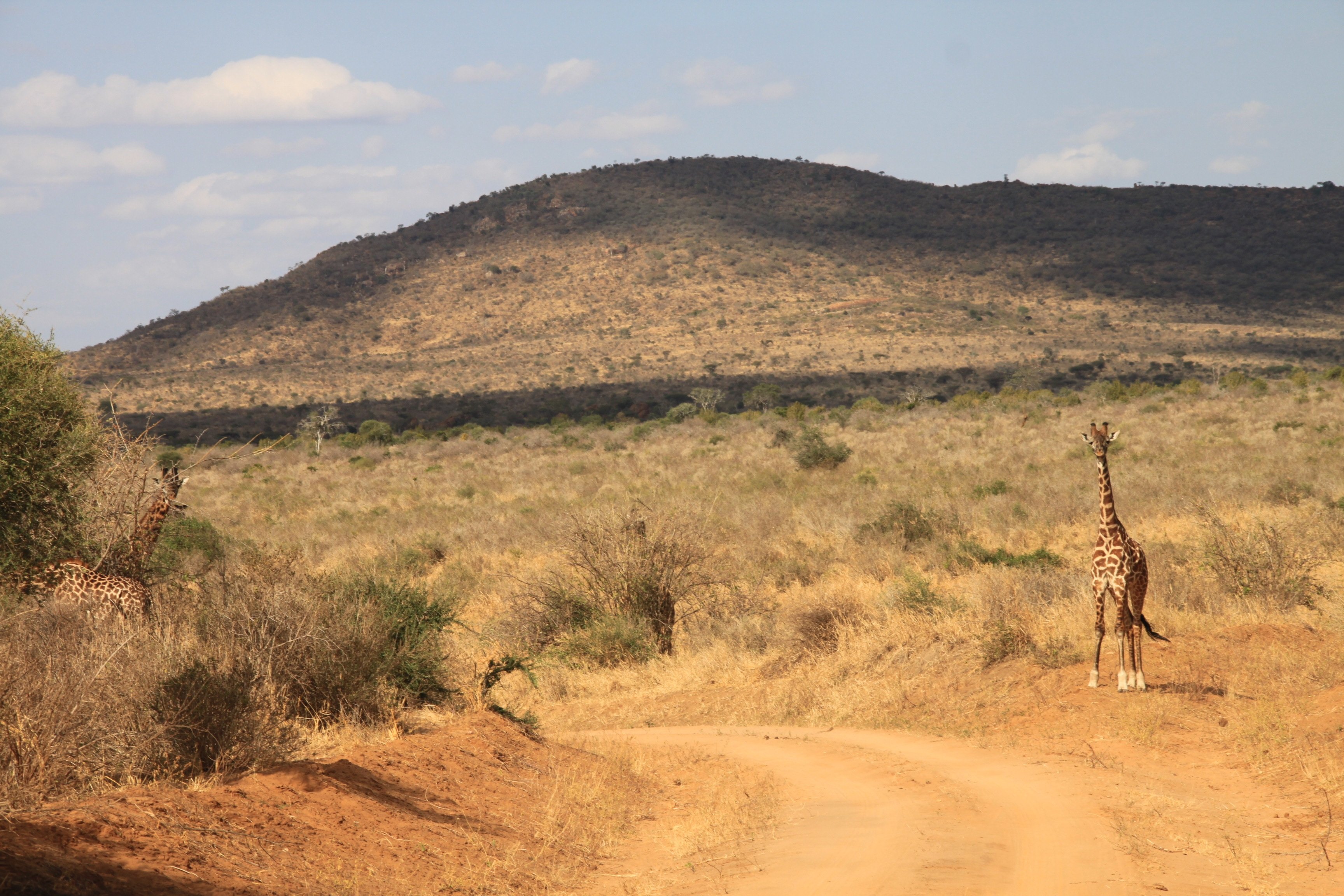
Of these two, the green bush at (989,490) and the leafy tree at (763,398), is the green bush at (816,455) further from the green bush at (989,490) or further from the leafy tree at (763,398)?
the leafy tree at (763,398)

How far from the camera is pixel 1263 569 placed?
44.2ft

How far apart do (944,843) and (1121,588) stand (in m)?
4.38

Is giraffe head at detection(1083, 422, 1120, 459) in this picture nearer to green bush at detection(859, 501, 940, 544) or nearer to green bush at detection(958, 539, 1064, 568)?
green bush at detection(958, 539, 1064, 568)

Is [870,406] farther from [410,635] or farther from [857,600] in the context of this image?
[410,635]

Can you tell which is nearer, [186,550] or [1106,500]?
[1106,500]

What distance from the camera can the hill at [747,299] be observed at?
65.9 metres

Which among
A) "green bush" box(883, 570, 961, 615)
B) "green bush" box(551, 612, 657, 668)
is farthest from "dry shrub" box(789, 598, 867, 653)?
"green bush" box(551, 612, 657, 668)

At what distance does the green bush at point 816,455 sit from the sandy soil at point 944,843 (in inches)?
814

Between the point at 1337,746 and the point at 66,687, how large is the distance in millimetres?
8951

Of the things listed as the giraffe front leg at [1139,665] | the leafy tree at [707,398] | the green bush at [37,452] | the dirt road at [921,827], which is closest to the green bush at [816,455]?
the giraffe front leg at [1139,665]

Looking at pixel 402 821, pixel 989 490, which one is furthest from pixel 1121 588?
pixel 989 490

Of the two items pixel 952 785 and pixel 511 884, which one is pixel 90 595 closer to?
pixel 511 884

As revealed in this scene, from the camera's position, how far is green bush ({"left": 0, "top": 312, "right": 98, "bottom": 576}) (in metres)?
8.41

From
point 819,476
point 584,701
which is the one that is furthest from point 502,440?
point 584,701
